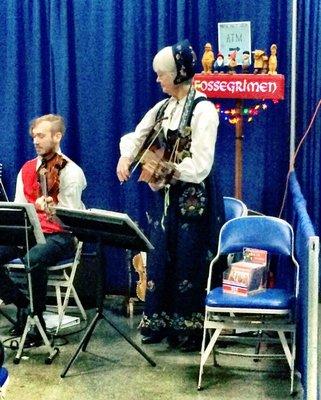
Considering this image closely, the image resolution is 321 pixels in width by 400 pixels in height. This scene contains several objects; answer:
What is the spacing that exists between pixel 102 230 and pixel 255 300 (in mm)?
837

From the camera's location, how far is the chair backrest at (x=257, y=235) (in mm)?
3928

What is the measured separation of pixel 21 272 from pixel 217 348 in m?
1.22

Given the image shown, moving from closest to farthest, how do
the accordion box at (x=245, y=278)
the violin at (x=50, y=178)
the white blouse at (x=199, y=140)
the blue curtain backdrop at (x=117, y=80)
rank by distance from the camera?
the accordion box at (x=245, y=278)
the white blouse at (x=199, y=140)
the violin at (x=50, y=178)
the blue curtain backdrop at (x=117, y=80)

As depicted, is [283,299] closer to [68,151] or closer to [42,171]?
[42,171]

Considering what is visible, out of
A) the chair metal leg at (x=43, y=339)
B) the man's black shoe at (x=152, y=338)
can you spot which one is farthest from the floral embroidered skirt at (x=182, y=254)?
the chair metal leg at (x=43, y=339)

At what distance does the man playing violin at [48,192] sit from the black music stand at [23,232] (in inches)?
5.5

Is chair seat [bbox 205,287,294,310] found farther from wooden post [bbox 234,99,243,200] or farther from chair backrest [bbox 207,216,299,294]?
wooden post [bbox 234,99,243,200]

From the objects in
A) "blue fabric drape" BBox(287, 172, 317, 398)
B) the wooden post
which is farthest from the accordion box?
the wooden post

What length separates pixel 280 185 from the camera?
4953mm

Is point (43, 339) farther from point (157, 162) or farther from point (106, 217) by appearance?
point (157, 162)

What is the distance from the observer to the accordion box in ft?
12.2

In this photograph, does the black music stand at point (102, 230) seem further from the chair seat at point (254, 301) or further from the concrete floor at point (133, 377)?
the chair seat at point (254, 301)

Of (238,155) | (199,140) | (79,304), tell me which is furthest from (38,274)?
(238,155)

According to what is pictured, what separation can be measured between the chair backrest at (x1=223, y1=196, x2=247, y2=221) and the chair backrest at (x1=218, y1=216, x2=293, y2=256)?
1.16 feet
